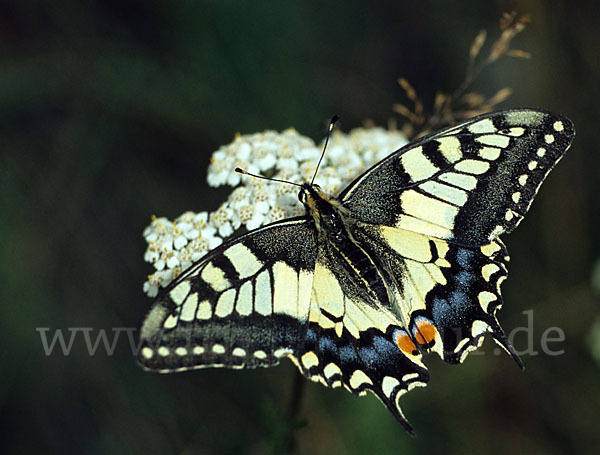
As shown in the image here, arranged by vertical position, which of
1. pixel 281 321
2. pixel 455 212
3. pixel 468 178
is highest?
pixel 468 178

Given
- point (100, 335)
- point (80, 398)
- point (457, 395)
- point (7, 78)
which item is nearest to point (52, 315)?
point (100, 335)

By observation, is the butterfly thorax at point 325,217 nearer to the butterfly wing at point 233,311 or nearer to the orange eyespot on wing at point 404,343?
the butterfly wing at point 233,311

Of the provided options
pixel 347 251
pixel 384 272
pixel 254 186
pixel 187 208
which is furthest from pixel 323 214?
pixel 187 208

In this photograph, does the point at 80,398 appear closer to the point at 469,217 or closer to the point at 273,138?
the point at 273,138

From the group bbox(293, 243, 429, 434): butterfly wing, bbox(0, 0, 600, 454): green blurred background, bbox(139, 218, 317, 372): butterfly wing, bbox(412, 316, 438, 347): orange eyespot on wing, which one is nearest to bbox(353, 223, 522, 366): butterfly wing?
bbox(412, 316, 438, 347): orange eyespot on wing

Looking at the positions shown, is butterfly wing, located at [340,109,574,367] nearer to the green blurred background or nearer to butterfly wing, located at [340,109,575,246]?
butterfly wing, located at [340,109,575,246]

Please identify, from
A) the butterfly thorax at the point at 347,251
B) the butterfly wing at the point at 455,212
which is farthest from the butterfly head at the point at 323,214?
the butterfly wing at the point at 455,212

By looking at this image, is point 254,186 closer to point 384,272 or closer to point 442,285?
point 384,272
